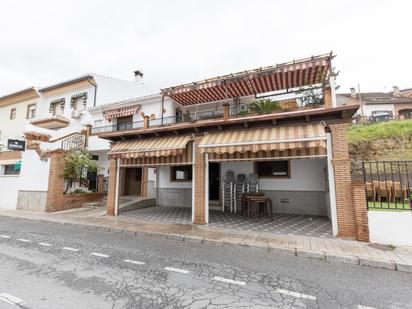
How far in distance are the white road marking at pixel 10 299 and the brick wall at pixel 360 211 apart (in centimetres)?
894

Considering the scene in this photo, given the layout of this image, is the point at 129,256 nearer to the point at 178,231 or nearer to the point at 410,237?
the point at 178,231

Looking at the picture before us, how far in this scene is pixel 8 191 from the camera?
1625 centimetres

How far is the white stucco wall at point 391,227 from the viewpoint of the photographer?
6.51m

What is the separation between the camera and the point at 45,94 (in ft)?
80.3

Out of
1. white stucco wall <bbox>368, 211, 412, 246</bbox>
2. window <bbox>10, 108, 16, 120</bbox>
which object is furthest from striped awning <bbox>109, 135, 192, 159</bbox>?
window <bbox>10, 108, 16, 120</bbox>

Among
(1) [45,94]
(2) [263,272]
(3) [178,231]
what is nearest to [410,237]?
(2) [263,272]

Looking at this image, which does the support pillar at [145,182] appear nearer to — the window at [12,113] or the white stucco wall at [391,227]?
the white stucco wall at [391,227]

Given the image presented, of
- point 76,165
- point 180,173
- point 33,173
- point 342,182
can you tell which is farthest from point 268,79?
point 33,173

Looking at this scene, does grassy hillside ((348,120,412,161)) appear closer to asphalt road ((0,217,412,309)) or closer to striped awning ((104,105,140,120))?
asphalt road ((0,217,412,309))

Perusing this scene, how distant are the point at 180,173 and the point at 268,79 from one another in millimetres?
8795

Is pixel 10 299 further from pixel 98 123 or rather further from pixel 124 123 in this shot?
pixel 98 123

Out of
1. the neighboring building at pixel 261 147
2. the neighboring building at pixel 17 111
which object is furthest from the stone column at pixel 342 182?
the neighboring building at pixel 17 111

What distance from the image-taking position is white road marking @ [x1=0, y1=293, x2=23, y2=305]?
371 cm

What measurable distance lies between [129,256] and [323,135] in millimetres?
7287
